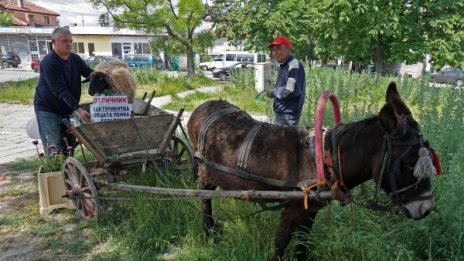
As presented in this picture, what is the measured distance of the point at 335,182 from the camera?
8.10 ft

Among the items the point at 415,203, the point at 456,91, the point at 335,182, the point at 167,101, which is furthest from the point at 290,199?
the point at 167,101

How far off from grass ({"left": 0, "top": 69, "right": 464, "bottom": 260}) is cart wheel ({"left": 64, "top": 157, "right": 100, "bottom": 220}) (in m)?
0.12

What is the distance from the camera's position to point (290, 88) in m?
4.48

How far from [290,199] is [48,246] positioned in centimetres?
271

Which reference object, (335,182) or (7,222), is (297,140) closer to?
(335,182)

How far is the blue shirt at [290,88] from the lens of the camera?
452 cm

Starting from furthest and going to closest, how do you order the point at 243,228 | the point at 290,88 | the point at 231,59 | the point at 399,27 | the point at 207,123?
the point at 231,59
the point at 399,27
the point at 290,88
the point at 243,228
the point at 207,123

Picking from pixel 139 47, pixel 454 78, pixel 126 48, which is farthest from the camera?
pixel 139 47

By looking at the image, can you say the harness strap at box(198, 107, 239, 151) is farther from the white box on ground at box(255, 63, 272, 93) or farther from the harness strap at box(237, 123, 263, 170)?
the white box on ground at box(255, 63, 272, 93)

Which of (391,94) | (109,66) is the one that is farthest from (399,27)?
(391,94)

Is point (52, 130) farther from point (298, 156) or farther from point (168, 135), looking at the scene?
point (298, 156)

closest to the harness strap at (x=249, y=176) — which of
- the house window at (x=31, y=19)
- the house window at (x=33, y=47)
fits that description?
the house window at (x=33, y=47)

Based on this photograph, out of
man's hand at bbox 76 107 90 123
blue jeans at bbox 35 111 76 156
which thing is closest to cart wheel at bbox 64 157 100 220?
man's hand at bbox 76 107 90 123

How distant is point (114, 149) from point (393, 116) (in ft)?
10.1
